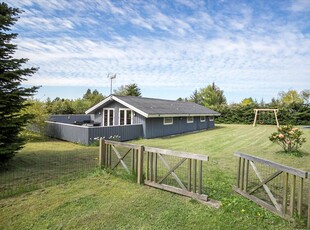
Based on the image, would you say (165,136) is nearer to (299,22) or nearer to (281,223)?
(299,22)

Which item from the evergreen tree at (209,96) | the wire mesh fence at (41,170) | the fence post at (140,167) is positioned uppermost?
the evergreen tree at (209,96)

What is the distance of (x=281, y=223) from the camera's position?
3.79m

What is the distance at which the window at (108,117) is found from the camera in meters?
17.8

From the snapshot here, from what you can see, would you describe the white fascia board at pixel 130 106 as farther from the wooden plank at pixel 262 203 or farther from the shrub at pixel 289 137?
the wooden plank at pixel 262 203

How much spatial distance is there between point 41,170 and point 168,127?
11733 millimetres

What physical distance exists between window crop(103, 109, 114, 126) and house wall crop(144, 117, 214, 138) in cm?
371

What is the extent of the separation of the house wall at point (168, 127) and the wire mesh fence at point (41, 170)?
6408mm

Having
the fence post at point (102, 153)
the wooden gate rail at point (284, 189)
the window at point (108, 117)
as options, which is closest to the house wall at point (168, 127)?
the window at point (108, 117)

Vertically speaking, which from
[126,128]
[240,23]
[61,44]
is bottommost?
[126,128]

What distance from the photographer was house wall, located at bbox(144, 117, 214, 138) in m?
15.8

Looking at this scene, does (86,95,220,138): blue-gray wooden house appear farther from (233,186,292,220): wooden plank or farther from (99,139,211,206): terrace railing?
(233,186,292,220): wooden plank

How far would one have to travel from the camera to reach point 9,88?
7.30 metres

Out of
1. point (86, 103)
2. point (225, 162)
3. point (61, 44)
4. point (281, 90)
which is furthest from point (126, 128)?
point (281, 90)

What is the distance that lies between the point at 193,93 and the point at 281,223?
58.3 m
